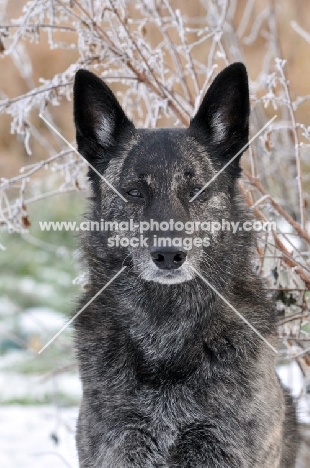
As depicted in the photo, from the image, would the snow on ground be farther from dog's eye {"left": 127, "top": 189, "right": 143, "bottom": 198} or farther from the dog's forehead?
the dog's forehead

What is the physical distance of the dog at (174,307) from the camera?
3273 mm

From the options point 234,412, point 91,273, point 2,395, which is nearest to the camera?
point 234,412

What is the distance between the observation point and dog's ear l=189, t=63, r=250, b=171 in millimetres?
3605

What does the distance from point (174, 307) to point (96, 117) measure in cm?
102

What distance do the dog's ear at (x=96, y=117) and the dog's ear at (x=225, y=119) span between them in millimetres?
373

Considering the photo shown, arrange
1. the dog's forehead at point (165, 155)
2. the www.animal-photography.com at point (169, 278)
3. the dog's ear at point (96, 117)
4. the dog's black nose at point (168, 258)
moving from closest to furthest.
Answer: the dog's black nose at point (168, 258) < the www.animal-photography.com at point (169, 278) < the dog's forehead at point (165, 155) < the dog's ear at point (96, 117)

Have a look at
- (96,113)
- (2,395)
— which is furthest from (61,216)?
(96,113)

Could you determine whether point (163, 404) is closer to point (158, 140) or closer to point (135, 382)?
point (135, 382)

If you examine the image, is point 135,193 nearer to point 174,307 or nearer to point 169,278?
point 169,278

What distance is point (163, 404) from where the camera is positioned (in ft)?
10.9

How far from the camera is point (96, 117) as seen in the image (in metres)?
3.71

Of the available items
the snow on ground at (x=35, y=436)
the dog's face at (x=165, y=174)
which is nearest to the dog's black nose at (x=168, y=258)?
the dog's face at (x=165, y=174)

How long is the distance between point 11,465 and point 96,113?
290cm

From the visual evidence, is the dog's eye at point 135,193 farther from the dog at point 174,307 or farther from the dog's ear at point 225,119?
the dog's ear at point 225,119
